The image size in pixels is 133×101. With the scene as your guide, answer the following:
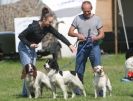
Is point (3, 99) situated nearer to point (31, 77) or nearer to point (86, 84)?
point (31, 77)

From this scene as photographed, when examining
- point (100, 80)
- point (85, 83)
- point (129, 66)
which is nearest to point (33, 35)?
point (100, 80)

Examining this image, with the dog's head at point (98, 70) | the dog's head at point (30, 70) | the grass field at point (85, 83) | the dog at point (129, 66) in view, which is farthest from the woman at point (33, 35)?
the dog at point (129, 66)

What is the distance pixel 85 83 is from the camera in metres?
15.8

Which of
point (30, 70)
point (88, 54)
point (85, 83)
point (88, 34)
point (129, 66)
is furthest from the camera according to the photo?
point (129, 66)

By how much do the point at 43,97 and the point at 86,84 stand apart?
2.70 meters

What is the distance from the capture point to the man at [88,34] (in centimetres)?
1307

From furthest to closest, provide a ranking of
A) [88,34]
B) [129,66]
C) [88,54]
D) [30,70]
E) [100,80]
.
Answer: [129,66]
[88,54]
[88,34]
[100,80]
[30,70]

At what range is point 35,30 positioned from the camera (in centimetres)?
1285

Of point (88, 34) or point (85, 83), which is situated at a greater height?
point (88, 34)

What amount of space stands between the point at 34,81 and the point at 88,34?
158cm

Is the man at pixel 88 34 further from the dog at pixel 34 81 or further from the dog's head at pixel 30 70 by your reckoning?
the dog's head at pixel 30 70

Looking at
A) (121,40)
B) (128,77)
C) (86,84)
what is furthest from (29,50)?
(121,40)

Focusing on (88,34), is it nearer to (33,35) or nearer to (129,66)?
(33,35)

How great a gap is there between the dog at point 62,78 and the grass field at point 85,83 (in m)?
0.27
